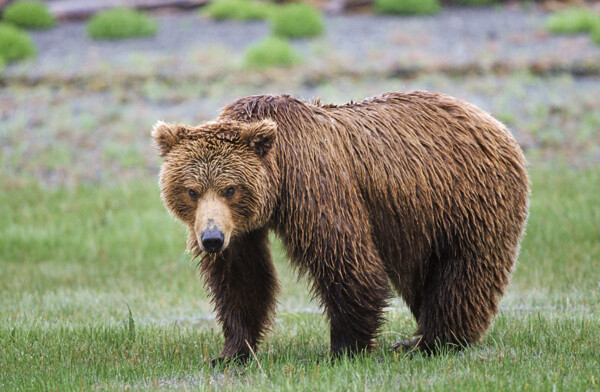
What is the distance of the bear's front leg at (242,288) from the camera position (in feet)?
18.6

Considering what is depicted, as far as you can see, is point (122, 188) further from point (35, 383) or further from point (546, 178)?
point (35, 383)

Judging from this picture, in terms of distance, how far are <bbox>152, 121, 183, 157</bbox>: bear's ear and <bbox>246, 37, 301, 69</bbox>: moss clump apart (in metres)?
10.1

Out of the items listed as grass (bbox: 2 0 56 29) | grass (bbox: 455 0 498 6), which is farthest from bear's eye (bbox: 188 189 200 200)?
grass (bbox: 455 0 498 6)

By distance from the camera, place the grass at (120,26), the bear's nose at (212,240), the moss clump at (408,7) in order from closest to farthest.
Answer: the bear's nose at (212,240) < the grass at (120,26) < the moss clump at (408,7)

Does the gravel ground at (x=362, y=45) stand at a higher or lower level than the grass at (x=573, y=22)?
lower

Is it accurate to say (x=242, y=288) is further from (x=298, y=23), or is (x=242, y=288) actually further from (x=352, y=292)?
(x=298, y=23)

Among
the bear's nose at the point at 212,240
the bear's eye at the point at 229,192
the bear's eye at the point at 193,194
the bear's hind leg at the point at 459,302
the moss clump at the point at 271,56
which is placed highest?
the bear's eye at the point at 229,192

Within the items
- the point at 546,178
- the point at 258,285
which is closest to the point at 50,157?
the point at 546,178

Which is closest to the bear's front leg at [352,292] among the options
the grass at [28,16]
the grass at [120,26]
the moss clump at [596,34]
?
the moss clump at [596,34]

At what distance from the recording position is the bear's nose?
4.93 meters

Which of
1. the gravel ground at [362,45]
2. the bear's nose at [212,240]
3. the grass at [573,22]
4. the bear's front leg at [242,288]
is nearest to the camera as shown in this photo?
the bear's nose at [212,240]

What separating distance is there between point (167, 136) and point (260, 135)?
1.91 feet

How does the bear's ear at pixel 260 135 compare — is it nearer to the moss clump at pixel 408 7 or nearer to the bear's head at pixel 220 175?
the bear's head at pixel 220 175

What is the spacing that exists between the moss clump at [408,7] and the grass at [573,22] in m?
2.70
